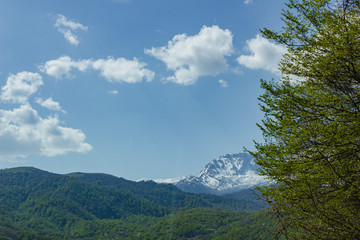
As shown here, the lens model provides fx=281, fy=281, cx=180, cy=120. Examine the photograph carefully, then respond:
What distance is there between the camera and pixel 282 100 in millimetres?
12000

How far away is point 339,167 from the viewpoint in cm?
1084

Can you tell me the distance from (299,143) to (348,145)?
168 cm

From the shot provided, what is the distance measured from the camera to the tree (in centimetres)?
1003

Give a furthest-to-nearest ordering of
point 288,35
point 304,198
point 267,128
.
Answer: point 267,128 < point 288,35 < point 304,198

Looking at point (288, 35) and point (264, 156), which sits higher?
point (288, 35)

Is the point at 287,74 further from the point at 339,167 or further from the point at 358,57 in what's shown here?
the point at 339,167

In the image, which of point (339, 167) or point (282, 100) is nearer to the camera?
point (339, 167)

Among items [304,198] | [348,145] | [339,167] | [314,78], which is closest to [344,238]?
[304,198]

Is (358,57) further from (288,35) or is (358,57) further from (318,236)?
(318,236)

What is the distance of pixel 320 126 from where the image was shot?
1056 centimetres

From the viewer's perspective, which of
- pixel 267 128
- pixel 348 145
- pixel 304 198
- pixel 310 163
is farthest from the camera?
pixel 267 128

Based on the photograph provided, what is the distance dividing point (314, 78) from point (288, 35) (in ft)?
7.18

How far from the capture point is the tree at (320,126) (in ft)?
32.9

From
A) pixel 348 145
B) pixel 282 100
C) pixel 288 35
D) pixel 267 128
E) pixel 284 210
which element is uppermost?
pixel 288 35
